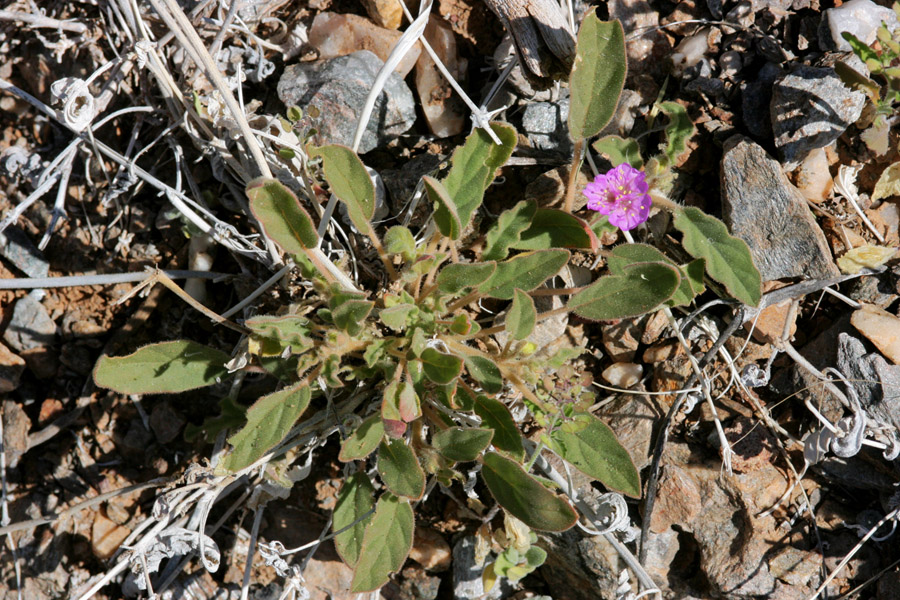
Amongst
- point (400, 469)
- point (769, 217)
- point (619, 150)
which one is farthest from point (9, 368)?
point (769, 217)

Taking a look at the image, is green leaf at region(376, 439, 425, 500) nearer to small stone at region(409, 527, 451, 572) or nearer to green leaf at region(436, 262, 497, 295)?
green leaf at region(436, 262, 497, 295)

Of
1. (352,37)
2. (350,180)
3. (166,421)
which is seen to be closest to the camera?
(350,180)

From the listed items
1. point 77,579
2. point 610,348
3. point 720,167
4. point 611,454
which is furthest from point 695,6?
point 77,579

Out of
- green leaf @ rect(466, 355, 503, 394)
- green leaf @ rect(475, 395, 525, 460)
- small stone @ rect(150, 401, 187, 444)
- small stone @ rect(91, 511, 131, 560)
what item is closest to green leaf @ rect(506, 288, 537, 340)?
green leaf @ rect(466, 355, 503, 394)

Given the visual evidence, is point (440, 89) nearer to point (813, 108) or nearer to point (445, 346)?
point (445, 346)

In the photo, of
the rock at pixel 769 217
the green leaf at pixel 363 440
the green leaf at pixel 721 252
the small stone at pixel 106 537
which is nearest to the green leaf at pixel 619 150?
the green leaf at pixel 721 252

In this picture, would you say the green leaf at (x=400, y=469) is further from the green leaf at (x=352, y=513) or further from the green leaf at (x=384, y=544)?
the green leaf at (x=352, y=513)
